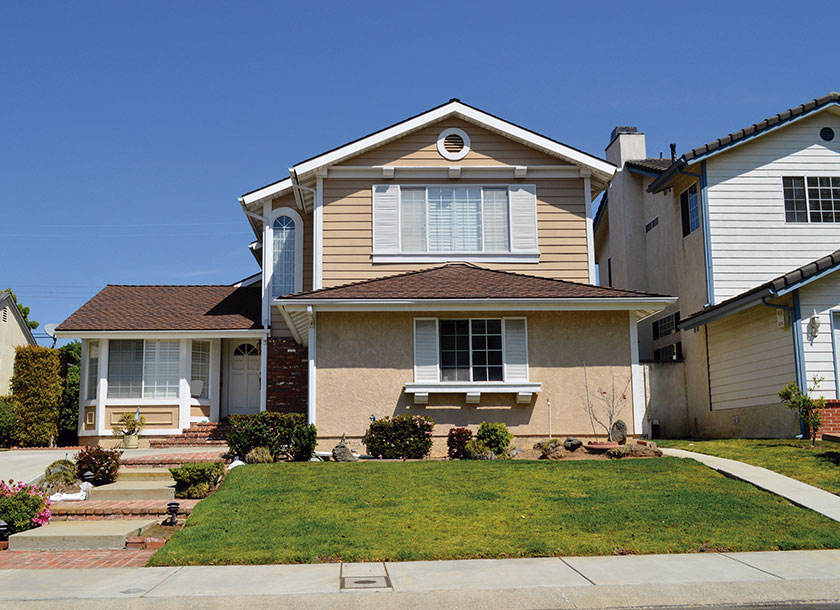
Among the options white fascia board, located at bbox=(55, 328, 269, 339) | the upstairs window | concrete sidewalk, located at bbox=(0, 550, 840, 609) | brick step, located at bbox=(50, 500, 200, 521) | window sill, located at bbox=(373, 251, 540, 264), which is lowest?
concrete sidewalk, located at bbox=(0, 550, 840, 609)

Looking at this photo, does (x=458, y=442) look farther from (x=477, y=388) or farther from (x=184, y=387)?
(x=184, y=387)

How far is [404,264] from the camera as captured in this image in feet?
65.1

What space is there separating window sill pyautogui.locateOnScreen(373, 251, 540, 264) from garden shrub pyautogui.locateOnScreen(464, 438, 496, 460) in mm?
5721

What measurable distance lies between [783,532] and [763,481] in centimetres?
244

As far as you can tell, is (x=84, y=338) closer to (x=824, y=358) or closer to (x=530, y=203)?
(x=530, y=203)

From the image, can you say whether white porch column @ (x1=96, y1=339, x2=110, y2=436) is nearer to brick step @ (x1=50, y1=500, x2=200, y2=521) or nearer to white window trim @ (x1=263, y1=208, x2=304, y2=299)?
white window trim @ (x1=263, y1=208, x2=304, y2=299)

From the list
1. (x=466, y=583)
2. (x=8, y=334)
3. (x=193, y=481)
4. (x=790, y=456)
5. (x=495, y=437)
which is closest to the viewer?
(x=466, y=583)

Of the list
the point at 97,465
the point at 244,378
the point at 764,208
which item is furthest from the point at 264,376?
the point at 764,208

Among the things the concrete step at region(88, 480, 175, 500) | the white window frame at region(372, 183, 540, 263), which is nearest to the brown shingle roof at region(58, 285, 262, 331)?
the white window frame at region(372, 183, 540, 263)

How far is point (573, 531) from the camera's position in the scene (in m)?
10.2

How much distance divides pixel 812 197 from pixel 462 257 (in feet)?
29.6

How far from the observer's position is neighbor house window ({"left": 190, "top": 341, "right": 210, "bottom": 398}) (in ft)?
73.1

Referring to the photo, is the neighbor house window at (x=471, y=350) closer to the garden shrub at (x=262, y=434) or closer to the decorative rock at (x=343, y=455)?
the decorative rock at (x=343, y=455)

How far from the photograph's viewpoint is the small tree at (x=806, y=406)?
1575 cm
